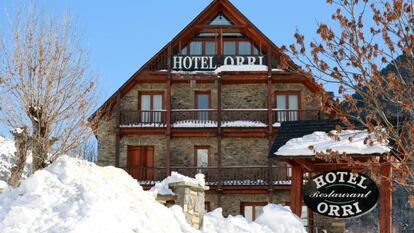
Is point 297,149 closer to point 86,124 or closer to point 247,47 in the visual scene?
point 86,124

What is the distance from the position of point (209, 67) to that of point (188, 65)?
95cm

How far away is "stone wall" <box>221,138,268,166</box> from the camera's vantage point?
96.4 feet

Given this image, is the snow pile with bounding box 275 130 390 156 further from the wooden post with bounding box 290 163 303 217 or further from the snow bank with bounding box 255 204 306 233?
the snow bank with bounding box 255 204 306 233

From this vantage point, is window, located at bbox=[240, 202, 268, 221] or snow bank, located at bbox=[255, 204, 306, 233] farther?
window, located at bbox=[240, 202, 268, 221]

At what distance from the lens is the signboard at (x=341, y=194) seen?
13.8 m

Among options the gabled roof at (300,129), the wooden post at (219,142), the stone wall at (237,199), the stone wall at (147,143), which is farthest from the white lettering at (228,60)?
the gabled roof at (300,129)

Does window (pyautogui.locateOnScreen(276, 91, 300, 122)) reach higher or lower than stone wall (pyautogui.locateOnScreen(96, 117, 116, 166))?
higher

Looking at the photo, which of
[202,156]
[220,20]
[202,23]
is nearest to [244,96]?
[202,156]

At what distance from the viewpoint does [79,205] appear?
995cm

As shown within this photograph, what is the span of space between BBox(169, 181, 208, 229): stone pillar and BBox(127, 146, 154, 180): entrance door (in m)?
16.6

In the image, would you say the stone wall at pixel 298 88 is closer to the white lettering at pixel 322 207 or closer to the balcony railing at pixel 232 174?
the balcony railing at pixel 232 174

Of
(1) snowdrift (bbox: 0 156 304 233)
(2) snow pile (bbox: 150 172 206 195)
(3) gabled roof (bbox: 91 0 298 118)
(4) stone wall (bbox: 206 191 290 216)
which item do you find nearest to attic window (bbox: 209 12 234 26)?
(3) gabled roof (bbox: 91 0 298 118)

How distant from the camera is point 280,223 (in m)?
13.6

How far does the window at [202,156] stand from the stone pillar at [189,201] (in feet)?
55.3
